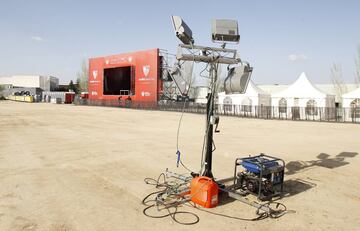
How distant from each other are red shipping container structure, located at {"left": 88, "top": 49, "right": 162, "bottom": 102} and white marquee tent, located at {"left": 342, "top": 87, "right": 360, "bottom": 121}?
22242 mm

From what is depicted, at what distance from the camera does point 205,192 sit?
5590 mm

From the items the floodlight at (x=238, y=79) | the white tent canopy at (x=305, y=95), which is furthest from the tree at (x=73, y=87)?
the floodlight at (x=238, y=79)

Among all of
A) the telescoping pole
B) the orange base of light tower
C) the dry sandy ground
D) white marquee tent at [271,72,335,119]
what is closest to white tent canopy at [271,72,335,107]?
white marquee tent at [271,72,335,119]

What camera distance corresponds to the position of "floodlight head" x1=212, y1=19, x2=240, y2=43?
21.5 feet

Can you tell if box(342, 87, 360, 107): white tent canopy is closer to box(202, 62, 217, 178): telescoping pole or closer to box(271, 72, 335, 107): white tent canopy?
box(271, 72, 335, 107): white tent canopy

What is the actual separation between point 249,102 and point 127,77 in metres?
28.1

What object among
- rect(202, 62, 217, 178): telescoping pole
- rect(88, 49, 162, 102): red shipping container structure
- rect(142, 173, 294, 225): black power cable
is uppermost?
rect(88, 49, 162, 102): red shipping container structure

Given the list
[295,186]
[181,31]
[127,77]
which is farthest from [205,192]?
[127,77]

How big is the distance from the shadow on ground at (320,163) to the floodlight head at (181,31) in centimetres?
473

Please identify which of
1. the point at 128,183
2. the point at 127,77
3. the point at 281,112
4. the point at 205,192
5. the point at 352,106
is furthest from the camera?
the point at 127,77

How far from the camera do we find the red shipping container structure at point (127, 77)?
42084 millimetres

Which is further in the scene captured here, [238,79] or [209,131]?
[238,79]

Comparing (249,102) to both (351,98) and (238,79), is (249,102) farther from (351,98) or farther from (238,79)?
(238,79)

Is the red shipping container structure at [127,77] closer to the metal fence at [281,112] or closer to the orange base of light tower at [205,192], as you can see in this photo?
the metal fence at [281,112]
